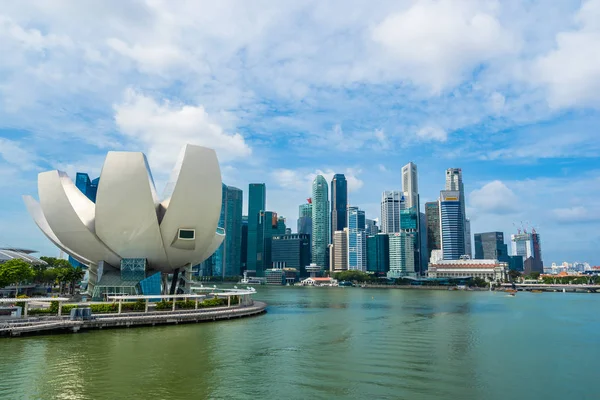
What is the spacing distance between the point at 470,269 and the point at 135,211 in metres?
Answer: 146

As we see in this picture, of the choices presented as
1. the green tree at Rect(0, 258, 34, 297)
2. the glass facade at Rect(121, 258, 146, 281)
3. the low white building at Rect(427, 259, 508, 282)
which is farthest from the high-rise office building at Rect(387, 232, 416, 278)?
the green tree at Rect(0, 258, 34, 297)

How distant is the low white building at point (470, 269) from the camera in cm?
15300

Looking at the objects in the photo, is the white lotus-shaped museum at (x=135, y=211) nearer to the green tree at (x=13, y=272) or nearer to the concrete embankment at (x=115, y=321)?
the green tree at (x=13, y=272)

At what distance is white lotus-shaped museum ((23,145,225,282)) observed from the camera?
109 feet

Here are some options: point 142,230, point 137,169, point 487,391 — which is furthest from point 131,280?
point 487,391

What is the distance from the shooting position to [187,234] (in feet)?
118

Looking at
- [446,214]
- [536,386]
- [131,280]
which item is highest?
[446,214]

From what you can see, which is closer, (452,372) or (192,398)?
(192,398)

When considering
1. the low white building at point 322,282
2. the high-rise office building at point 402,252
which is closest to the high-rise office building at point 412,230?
the high-rise office building at point 402,252

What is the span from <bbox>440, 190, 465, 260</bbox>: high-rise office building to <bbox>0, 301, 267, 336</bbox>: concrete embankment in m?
162

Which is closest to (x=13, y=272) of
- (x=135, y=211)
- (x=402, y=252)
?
(x=135, y=211)

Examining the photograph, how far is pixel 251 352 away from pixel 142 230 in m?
17.3

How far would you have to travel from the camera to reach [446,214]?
186625 millimetres

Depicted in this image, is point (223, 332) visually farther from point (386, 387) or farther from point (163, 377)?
point (386, 387)
